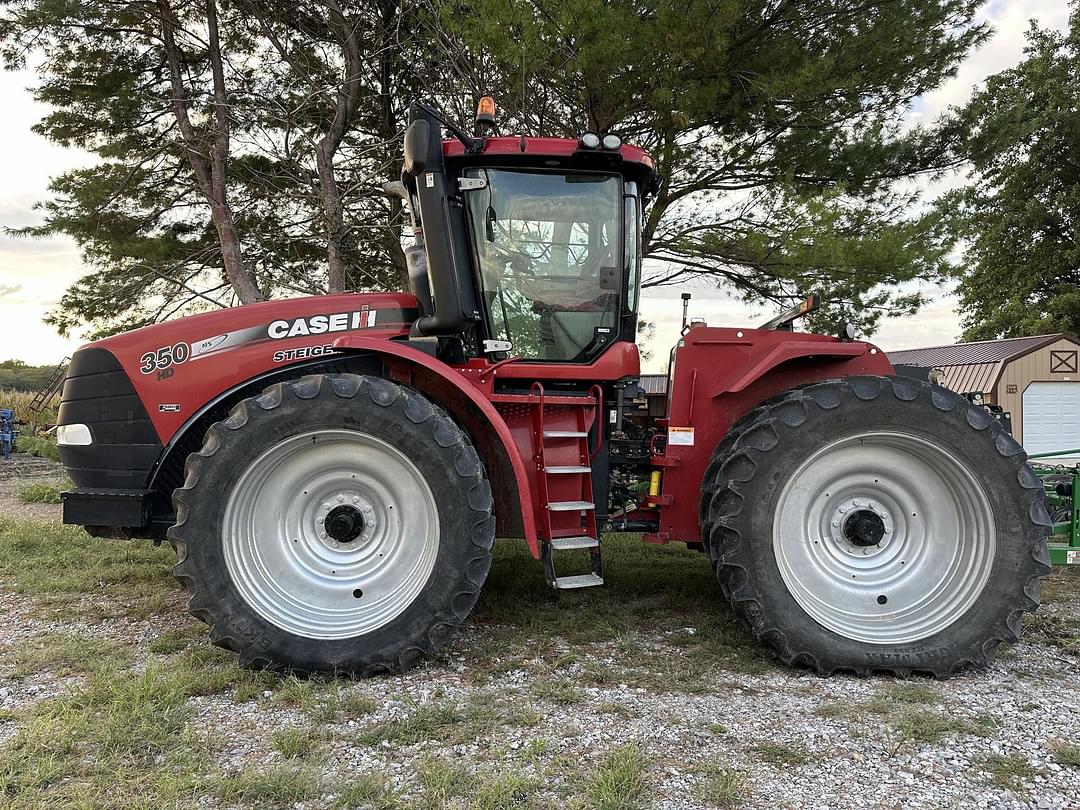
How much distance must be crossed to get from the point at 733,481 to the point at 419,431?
1.48 metres

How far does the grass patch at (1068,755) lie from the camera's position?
8.51ft

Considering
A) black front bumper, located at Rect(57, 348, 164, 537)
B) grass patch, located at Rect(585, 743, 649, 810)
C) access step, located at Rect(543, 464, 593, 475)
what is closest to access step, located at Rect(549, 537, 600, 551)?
access step, located at Rect(543, 464, 593, 475)

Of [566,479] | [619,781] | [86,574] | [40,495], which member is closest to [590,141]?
[566,479]

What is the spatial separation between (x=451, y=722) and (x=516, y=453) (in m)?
1.21

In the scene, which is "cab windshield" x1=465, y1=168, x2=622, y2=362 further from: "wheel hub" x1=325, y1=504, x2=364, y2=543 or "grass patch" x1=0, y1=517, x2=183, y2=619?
"grass patch" x1=0, y1=517, x2=183, y2=619

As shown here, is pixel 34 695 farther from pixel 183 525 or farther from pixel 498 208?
pixel 498 208

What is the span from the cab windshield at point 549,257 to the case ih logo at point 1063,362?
527 inches

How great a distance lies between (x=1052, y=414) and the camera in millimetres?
14211

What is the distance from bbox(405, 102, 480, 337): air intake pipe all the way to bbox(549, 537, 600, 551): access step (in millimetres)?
1185

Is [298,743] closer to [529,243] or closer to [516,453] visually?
[516,453]

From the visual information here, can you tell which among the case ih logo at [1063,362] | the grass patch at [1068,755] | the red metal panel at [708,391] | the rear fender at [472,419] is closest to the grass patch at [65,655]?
the rear fender at [472,419]

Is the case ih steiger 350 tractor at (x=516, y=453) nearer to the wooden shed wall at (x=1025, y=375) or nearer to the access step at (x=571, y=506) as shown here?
the access step at (x=571, y=506)

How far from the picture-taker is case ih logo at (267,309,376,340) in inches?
152

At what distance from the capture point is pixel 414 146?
3.59 m
